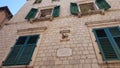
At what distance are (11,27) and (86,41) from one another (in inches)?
193

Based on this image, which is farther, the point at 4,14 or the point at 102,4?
the point at 4,14

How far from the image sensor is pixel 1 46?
22.6 ft

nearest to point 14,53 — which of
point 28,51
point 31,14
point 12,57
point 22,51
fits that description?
point 12,57

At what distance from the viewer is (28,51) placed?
604 cm

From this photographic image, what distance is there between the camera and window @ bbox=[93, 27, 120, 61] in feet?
16.5

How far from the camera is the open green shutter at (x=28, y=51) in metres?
5.54

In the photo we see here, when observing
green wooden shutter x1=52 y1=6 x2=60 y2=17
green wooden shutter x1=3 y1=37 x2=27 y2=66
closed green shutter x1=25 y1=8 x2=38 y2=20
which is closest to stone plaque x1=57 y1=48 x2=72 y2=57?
green wooden shutter x1=3 y1=37 x2=27 y2=66

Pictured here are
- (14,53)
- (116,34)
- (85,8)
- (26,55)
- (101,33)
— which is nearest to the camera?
(26,55)

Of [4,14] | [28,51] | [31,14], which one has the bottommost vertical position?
[4,14]

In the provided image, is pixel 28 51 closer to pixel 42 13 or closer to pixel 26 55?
pixel 26 55

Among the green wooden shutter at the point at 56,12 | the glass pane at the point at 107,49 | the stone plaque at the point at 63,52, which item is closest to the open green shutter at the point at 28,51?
the stone plaque at the point at 63,52

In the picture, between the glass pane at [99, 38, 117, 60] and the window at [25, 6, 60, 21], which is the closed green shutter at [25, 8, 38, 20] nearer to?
the window at [25, 6, 60, 21]

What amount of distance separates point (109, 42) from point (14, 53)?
13.7 ft

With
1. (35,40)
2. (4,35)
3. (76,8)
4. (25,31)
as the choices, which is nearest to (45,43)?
(35,40)
